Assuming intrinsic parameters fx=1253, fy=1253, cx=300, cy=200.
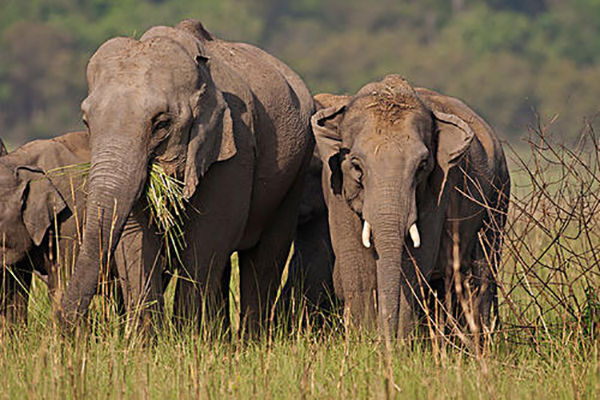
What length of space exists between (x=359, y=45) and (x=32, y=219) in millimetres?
55814

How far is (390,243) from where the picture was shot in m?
6.64

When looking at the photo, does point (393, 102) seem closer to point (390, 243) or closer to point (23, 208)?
point (390, 243)

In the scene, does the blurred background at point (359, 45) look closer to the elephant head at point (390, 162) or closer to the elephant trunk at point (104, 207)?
the elephant head at point (390, 162)

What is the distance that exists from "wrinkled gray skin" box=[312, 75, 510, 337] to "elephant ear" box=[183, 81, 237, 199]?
54 cm

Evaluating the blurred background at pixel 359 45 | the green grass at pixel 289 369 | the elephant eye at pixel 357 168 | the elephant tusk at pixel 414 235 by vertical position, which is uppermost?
the blurred background at pixel 359 45

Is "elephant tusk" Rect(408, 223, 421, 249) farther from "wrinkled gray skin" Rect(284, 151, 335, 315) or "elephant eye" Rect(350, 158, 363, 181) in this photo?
"wrinkled gray skin" Rect(284, 151, 335, 315)

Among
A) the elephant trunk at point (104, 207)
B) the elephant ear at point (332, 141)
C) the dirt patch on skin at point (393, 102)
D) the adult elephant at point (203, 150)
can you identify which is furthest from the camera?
the elephant ear at point (332, 141)

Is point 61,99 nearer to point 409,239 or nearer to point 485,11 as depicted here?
point 485,11

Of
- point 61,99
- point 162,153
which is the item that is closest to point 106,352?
point 162,153

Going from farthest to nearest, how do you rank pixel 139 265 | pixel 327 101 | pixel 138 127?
pixel 327 101, pixel 139 265, pixel 138 127

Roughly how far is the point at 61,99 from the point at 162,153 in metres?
47.9

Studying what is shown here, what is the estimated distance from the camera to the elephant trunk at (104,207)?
623 cm

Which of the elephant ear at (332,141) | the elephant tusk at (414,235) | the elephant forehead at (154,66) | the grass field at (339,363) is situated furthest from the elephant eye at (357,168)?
the elephant forehead at (154,66)

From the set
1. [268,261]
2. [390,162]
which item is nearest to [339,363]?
[390,162]
